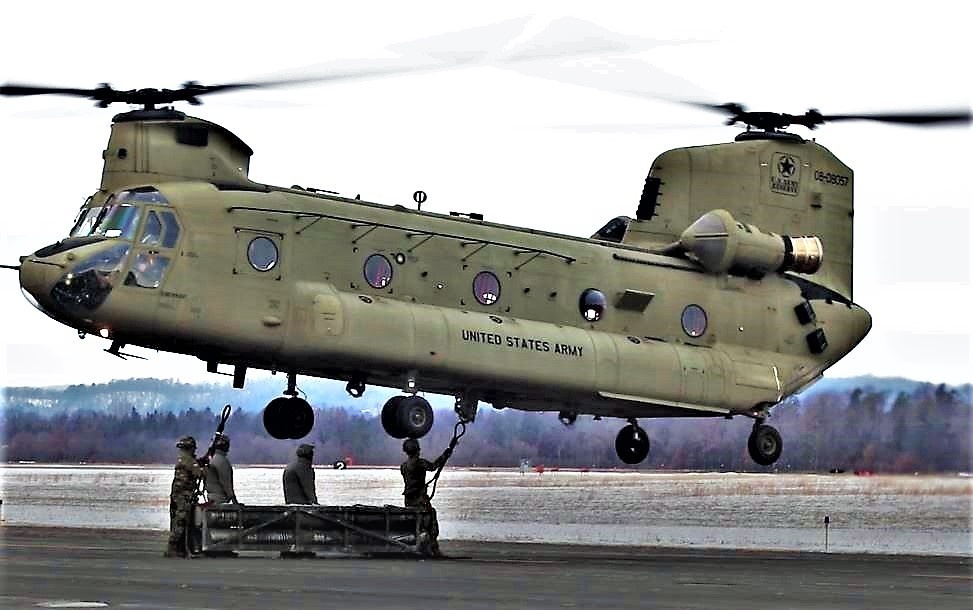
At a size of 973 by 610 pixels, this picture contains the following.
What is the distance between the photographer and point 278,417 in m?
33.1

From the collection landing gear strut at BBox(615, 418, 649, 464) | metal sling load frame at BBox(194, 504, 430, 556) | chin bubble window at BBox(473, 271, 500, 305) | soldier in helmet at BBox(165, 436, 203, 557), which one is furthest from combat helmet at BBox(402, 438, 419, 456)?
landing gear strut at BBox(615, 418, 649, 464)

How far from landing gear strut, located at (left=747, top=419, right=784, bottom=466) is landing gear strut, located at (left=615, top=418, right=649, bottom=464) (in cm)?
208

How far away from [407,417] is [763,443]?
8106 millimetres

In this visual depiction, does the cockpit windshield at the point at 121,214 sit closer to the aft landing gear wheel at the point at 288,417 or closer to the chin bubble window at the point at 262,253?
the chin bubble window at the point at 262,253

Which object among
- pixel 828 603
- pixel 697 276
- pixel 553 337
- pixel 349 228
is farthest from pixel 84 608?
pixel 697 276

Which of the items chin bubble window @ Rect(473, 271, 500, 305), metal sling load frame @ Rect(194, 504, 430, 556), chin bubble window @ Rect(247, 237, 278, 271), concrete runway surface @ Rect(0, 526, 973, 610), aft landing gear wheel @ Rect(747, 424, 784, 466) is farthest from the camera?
aft landing gear wheel @ Rect(747, 424, 784, 466)

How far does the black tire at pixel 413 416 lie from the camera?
3161 cm

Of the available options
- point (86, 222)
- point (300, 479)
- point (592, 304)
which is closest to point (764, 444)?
point (592, 304)

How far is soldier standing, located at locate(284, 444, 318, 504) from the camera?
29.7 m

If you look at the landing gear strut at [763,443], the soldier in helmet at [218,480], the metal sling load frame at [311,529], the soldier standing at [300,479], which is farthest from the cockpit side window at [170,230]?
the landing gear strut at [763,443]

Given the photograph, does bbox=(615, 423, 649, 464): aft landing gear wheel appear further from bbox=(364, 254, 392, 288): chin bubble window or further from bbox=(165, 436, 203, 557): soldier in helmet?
bbox=(165, 436, 203, 557): soldier in helmet

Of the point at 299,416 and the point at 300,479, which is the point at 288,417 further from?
the point at 300,479

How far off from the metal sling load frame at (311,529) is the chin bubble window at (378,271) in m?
4.03

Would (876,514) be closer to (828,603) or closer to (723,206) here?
(723,206)
